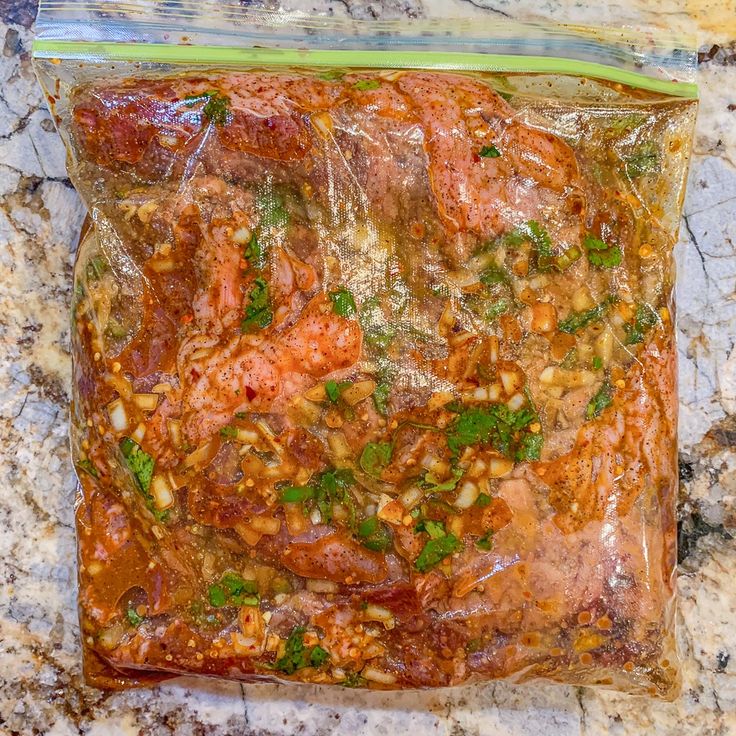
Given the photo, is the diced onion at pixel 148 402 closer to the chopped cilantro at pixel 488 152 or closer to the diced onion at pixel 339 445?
the diced onion at pixel 339 445

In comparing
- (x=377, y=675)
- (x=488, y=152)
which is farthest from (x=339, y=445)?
(x=488, y=152)

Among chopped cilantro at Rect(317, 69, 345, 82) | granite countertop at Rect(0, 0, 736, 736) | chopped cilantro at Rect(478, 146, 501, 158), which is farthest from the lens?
granite countertop at Rect(0, 0, 736, 736)

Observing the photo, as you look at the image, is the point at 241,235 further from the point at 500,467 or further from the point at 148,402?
the point at 500,467

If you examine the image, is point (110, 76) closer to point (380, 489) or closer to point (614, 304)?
point (380, 489)

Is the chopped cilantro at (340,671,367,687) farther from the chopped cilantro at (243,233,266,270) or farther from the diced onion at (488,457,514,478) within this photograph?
Answer: the chopped cilantro at (243,233,266,270)

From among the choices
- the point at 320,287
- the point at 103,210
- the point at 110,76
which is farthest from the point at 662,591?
the point at 110,76

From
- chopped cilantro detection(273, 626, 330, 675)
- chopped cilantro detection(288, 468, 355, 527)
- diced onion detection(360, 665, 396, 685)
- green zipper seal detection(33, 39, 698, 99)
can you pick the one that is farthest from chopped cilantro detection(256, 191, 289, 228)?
diced onion detection(360, 665, 396, 685)
